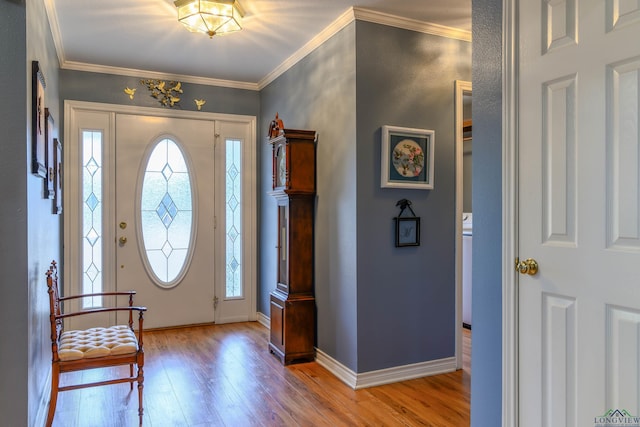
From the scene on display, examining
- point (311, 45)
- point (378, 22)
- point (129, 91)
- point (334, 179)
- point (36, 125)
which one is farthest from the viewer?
point (129, 91)

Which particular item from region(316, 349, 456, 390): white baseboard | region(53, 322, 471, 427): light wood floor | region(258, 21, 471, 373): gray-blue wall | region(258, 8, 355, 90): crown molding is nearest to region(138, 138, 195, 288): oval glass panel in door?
region(53, 322, 471, 427): light wood floor

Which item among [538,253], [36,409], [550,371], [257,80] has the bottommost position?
[36,409]

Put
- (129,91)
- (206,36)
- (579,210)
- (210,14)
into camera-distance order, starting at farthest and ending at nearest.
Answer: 1. (129,91)
2. (206,36)
3. (210,14)
4. (579,210)

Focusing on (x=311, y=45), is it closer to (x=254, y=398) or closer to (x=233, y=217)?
(x=233, y=217)

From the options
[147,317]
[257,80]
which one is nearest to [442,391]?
[147,317]

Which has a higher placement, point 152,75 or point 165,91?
point 152,75

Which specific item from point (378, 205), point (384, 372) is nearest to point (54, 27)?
point (378, 205)

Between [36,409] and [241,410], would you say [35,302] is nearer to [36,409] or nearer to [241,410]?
[36,409]

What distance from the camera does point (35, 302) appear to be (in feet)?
7.48

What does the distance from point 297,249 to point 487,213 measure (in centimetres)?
180

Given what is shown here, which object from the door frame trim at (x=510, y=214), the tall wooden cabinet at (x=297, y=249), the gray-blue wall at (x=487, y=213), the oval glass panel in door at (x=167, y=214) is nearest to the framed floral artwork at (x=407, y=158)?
the tall wooden cabinet at (x=297, y=249)

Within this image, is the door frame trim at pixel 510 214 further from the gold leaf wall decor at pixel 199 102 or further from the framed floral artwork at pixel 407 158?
the gold leaf wall decor at pixel 199 102

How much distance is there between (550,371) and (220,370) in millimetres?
2329

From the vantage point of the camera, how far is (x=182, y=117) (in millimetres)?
4492
